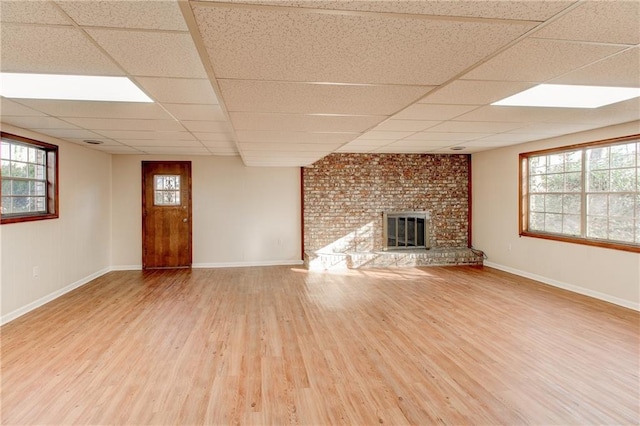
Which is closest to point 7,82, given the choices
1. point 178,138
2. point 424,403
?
point 178,138

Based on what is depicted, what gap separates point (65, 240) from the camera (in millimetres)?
5059

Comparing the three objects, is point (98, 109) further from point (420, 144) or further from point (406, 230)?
point (406, 230)

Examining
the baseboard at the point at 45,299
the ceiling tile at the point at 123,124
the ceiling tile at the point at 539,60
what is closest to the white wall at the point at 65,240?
the baseboard at the point at 45,299

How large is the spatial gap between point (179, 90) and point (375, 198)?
5.05m

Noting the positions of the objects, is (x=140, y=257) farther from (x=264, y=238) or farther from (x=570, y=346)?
→ (x=570, y=346)

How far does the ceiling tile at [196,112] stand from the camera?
10.3ft

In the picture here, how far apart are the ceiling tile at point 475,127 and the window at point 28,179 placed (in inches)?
194

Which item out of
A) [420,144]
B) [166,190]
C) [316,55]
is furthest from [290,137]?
[166,190]

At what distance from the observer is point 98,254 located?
6.16m

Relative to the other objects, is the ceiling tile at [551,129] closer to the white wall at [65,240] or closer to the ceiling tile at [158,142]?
the ceiling tile at [158,142]

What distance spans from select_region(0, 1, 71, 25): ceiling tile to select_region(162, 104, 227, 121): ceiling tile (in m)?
1.47

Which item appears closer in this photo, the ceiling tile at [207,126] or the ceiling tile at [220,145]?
the ceiling tile at [207,126]

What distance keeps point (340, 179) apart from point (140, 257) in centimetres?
→ 411

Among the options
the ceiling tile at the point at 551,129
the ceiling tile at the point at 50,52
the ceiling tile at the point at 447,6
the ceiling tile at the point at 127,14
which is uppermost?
the ceiling tile at the point at 551,129
